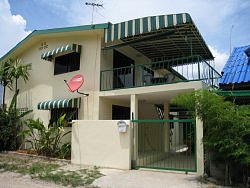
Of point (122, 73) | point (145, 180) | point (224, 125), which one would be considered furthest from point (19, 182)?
point (122, 73)

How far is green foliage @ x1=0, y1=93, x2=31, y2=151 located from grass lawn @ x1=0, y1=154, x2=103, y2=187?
3.08m

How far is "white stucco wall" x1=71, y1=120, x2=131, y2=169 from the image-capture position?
1297 cm

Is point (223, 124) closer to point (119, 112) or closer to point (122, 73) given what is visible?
point (122, 73)

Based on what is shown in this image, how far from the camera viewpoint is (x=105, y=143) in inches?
532

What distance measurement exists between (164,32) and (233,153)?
782cm

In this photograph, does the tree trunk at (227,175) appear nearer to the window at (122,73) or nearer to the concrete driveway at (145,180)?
the concrete driveway at (145,180)

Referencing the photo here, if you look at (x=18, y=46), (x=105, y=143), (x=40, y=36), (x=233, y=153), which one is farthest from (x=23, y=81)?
(x=233, y=153)

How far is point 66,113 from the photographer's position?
17422 mm

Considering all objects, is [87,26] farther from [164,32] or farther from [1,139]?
[1,139]

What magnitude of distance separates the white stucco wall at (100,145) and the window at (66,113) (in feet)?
6.89

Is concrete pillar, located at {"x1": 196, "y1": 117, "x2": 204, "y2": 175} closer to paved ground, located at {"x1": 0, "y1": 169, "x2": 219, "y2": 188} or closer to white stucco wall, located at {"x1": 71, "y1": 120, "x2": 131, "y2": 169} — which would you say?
paved ground, located at {"x1": 0, "y1": 169, "x2": 219, "y2": 188}

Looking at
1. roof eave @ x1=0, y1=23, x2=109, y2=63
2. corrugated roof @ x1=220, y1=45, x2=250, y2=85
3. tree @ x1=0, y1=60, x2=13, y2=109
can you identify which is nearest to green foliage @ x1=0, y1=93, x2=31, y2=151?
A: tree @ x1=0, y1=60, x2=13, y2=109

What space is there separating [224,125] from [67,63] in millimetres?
12186

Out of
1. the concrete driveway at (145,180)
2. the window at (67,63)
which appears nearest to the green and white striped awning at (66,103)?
the window at (67,63)
